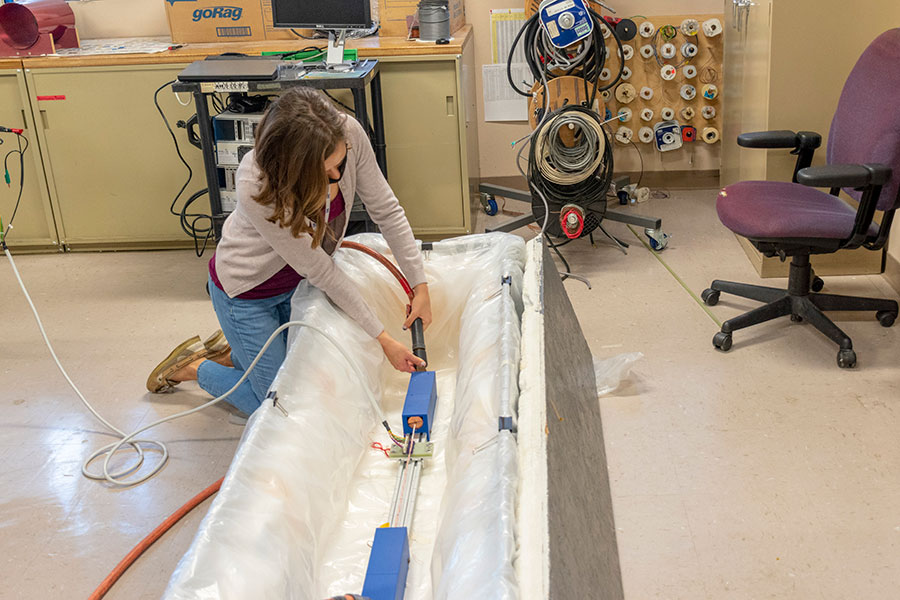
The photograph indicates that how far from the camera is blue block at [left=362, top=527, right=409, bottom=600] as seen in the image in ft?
5.28

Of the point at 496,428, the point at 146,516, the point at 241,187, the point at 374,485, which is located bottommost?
the point at 146,516

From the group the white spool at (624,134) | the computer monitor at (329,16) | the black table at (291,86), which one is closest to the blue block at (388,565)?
the black table at (291,86)

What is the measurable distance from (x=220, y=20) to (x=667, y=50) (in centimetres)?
214

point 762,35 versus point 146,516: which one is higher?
point 762,35

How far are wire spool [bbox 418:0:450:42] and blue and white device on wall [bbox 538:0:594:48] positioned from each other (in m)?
0.41

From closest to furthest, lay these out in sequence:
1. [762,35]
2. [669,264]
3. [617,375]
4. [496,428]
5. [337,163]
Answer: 1. [496,428]
2. [337,163]
3. [617,375]
4. [762,35]
5. [669,264]

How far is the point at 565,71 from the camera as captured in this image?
407 centimetres

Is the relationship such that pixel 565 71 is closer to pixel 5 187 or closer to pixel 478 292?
pixel 478 292

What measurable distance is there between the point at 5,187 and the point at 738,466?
3450mm

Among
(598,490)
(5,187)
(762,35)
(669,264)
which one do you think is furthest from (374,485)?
(5,187)

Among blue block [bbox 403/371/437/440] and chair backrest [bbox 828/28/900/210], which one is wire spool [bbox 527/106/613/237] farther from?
blue block [bbox 403/371/437/440]

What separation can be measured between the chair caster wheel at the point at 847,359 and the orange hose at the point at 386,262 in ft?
4.59

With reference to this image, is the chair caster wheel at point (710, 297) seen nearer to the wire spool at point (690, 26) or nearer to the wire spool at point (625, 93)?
the wire spool at point (625, 93)

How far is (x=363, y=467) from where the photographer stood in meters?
2.09
